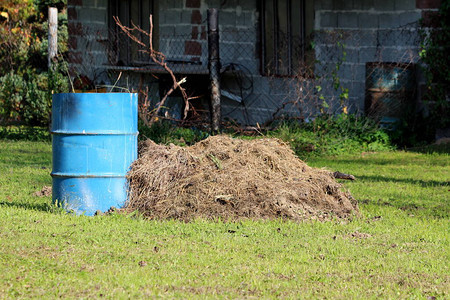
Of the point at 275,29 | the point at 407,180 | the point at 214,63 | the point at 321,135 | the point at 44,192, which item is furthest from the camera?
the point at 275,29

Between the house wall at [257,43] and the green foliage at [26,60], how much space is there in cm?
90

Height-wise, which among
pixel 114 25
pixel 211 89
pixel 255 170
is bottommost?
pixel 255 170

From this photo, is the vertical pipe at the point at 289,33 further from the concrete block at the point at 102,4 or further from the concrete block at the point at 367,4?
the concrete block at the point at 102,4

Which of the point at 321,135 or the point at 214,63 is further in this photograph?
the point at 321,135

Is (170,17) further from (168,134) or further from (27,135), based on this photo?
(168,134)

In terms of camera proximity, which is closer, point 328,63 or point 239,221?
point 239,221

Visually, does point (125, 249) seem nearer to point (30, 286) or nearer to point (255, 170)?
point (30, 286)

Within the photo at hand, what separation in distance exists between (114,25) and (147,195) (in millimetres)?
11316

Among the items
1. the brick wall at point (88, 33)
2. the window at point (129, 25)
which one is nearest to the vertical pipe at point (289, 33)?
the window at point (129, 25)

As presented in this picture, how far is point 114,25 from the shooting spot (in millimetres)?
18000

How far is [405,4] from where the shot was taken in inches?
545

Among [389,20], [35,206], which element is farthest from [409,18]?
[35,206]

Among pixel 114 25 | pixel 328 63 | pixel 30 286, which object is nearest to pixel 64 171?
pixel 30 286

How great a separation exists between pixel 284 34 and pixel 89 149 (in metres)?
8.85
